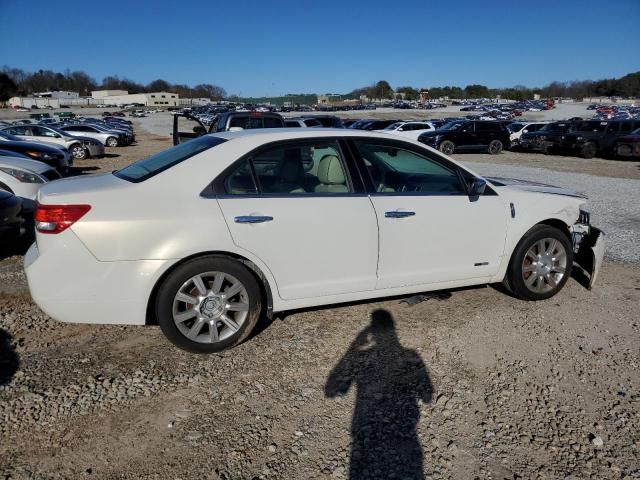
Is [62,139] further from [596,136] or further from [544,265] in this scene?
[596,136]

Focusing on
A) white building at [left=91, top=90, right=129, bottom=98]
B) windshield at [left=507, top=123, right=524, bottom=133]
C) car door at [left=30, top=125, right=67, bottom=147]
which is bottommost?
car door at [left=30, top=125, right=67, bottom=147]

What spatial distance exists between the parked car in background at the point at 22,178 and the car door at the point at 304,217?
15.8ft

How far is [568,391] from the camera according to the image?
3.01 metres

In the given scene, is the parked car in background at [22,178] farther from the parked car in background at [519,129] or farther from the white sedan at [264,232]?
the parked car in background at [519,129]

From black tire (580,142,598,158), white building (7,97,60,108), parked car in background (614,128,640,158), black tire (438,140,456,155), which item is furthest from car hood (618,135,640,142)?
white building (7,97,60,108)

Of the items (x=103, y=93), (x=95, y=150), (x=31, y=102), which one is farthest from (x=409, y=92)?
(x=95, y=150)

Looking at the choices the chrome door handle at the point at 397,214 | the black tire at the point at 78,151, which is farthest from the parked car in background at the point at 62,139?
the chrome door handle at the point at 397,214

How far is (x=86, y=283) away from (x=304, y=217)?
1.50 m

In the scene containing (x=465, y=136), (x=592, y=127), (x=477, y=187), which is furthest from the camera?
(x=465, y=136)

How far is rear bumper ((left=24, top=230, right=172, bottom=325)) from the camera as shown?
3.04 m

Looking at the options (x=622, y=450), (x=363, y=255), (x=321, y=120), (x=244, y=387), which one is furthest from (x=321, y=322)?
(x=321, y=120)

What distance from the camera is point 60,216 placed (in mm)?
3033

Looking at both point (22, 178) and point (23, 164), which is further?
point (23, 164)

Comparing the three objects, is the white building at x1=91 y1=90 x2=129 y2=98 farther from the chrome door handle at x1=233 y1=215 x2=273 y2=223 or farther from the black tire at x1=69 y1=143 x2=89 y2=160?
the chrome door handle at x1=233 y1=215 x2=273 y2=223
